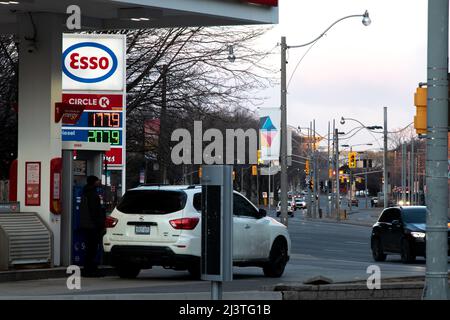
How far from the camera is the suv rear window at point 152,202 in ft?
60.3

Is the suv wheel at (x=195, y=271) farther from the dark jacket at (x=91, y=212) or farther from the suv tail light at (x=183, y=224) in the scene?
the dark jacket at (x=91, y=212)

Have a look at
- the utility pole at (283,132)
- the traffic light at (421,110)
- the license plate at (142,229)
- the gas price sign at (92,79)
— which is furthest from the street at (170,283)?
the utility pole at (283,132)

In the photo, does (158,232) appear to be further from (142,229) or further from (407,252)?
(407,252)

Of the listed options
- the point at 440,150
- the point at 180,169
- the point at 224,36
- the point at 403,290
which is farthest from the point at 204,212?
the point at 180,169

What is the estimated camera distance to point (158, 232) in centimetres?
1820

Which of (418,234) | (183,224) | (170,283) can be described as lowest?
(170,283)

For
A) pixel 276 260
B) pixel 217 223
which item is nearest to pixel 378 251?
pixel 276 260

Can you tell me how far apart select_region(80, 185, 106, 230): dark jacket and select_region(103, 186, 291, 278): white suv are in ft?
0.62

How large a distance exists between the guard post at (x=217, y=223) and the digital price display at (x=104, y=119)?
537 inches

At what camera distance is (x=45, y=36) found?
62.1 ft

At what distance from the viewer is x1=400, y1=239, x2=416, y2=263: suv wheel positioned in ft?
94.1

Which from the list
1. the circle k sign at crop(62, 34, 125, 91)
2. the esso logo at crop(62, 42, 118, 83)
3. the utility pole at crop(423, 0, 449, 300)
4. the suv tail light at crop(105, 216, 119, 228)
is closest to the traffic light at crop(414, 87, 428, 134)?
the utility pole at crop(423, 0, 449, 300)

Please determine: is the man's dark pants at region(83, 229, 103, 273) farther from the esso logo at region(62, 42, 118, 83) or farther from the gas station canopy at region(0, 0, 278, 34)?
the esso logo at region(62, 42, 118, 83)

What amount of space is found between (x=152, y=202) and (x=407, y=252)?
12.2m
